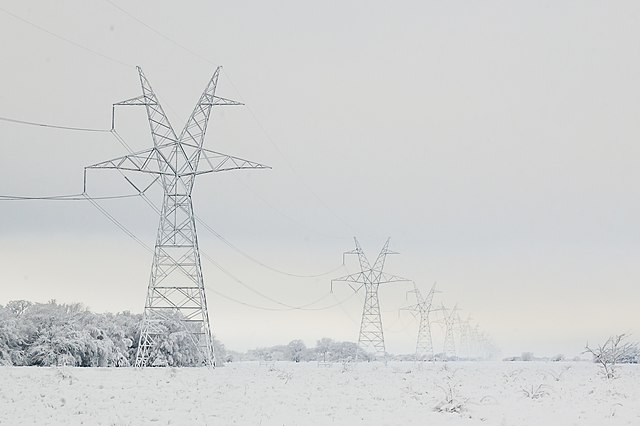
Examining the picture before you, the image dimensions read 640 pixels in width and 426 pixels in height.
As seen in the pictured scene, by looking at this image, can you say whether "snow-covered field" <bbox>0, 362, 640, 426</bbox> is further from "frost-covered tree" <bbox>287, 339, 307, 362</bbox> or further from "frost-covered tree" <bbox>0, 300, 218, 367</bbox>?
"frost-covered tree" <bbox>287, 339, 307, 362</bbox>

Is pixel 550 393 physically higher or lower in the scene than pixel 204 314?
lower

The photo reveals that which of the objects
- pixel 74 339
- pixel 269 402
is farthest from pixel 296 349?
pixel 269 402

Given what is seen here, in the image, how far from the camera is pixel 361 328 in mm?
64938

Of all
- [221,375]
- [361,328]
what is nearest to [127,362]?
[361,328]

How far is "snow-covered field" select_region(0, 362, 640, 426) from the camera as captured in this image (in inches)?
969

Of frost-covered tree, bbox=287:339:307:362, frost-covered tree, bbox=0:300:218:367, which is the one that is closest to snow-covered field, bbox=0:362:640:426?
frost-covered tree, bbox=0:300:218:367

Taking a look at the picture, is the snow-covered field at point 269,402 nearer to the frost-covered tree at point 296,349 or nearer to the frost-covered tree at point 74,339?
the frost-covered tree at point 74,339

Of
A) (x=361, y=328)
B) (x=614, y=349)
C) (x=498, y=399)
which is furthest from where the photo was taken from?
(x=361, y=328)

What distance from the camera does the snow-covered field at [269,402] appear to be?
2462 cm

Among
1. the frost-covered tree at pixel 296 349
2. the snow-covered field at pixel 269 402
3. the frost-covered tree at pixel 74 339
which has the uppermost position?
the frost-covered tree at pixel 296 349

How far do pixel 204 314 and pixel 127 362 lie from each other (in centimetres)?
4068

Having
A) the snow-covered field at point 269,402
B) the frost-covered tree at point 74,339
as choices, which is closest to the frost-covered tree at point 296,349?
the frost-covered tree at point 74,339

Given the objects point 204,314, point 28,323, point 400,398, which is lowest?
point 400,398

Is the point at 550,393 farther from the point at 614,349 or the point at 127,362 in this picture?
the point at 127,362
